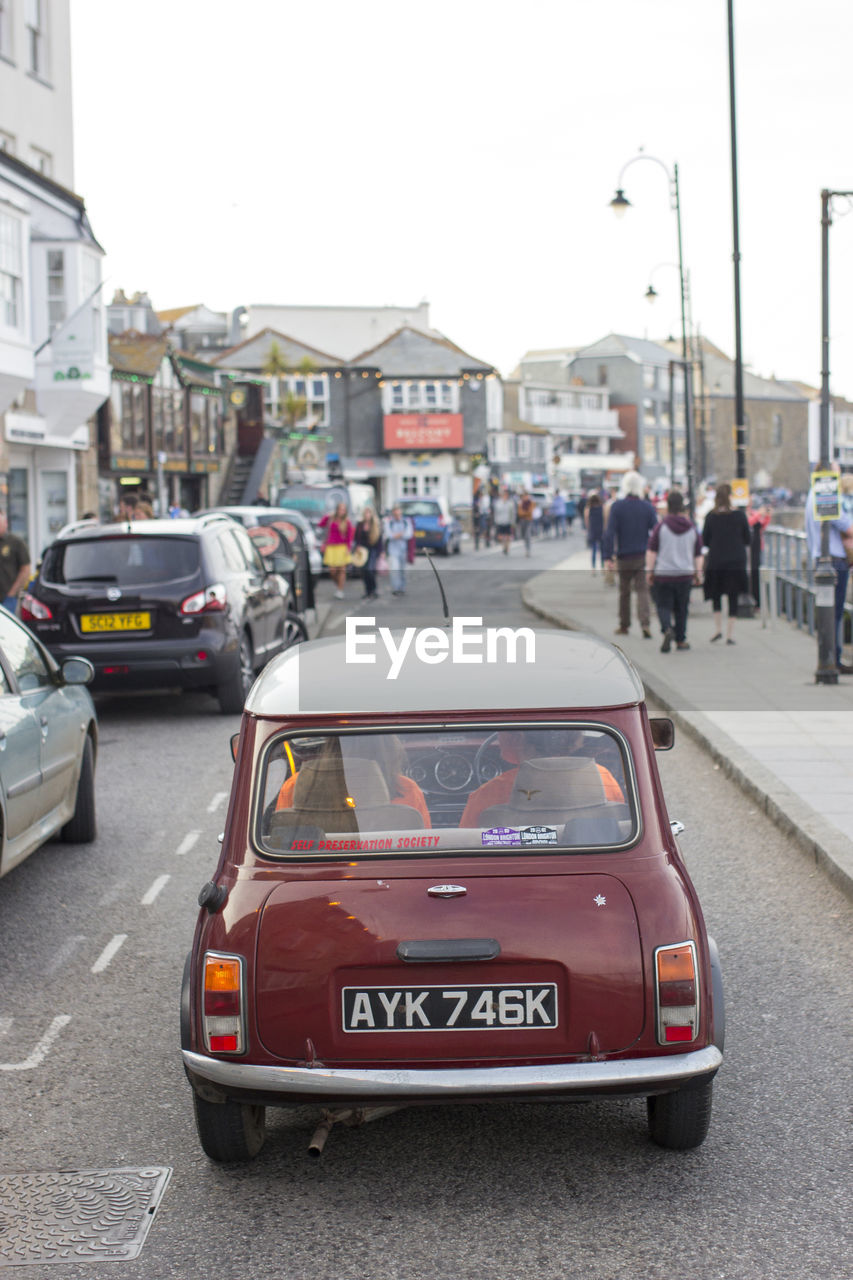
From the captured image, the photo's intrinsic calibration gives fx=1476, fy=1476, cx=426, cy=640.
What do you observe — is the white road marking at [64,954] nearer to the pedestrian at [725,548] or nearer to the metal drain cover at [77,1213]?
the metal drain cover at [77,1213]

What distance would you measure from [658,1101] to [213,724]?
9.02 m

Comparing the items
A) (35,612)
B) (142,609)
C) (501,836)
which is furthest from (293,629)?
(501,836)

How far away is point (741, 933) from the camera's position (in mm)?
6426

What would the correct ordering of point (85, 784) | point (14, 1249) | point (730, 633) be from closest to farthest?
point (14, 1249), point (85, 784), point (730, 633)

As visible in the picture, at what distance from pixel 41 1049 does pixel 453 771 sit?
6.00ft

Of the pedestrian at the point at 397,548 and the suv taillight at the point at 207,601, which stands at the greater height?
the pedestrian at the point at 397,548

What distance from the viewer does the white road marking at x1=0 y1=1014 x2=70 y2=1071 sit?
16.4 feet

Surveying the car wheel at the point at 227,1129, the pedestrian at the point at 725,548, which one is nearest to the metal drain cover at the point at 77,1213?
the car wheel at the point at 227,1129

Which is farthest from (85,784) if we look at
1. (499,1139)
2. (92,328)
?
(92,328)

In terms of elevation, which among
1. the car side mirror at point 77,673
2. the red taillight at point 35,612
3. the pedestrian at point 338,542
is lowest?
the car side mirror at point 77,673

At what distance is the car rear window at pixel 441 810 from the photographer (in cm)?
403

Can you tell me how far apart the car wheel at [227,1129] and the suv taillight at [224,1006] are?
0.25 meters

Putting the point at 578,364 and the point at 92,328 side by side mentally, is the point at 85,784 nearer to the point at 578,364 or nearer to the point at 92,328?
the point at 92,328

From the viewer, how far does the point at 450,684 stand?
13.9ft
